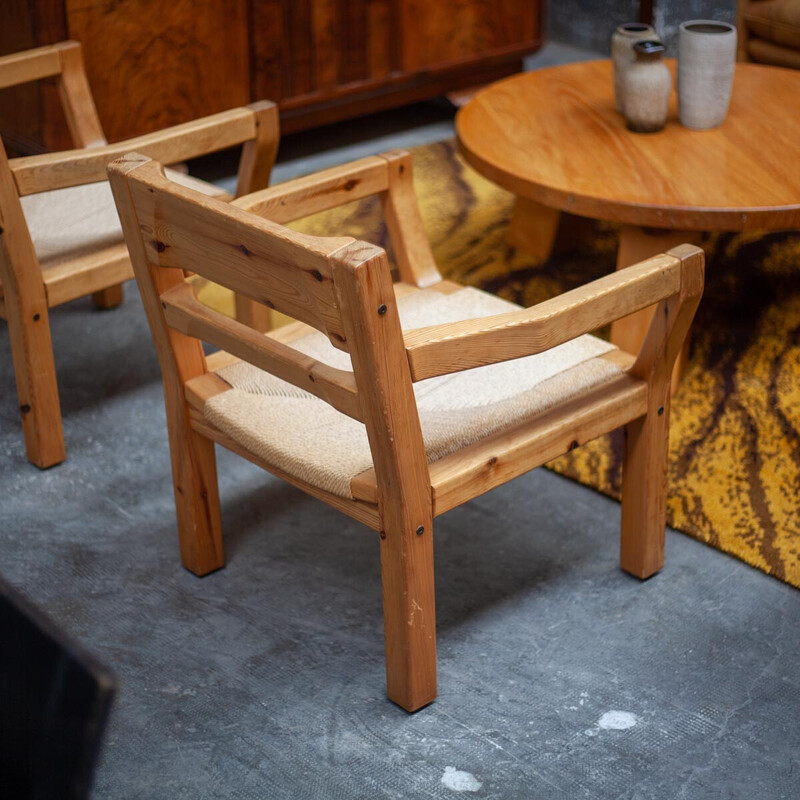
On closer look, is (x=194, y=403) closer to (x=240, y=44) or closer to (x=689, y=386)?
(x=689, y=386)

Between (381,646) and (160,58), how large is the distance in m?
2.09

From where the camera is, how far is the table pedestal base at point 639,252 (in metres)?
2.20

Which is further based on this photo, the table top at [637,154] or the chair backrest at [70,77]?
the chair backrest at [70,77]

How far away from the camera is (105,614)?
1797mm

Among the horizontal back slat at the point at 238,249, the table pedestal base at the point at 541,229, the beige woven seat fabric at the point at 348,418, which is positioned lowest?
the table pedestal base at the point at 541,229

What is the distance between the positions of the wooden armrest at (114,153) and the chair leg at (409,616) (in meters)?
0.91

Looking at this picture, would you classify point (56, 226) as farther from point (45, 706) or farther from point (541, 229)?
point (45, 706)

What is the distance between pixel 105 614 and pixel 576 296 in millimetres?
925

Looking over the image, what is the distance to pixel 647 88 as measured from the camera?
232cm

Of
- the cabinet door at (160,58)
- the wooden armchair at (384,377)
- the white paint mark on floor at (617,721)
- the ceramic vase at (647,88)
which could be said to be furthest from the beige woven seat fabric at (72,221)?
the white paint mark on floor at (617,721)

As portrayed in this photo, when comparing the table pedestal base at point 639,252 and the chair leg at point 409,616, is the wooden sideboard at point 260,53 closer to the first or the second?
the table pedestal base at point 639,252

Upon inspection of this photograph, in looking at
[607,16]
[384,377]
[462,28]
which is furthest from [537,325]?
[607,16]

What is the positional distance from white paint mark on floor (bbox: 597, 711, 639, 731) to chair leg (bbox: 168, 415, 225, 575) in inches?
27.4

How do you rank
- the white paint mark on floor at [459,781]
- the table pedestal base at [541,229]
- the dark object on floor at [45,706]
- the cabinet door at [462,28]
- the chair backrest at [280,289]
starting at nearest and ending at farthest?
the dark object on floor at [45,706]
the chair backrest at [280,289]
the white paint mark on floor at [459,781]
the table pedestal base at [541,229]
the cabinet door at [462,28]
